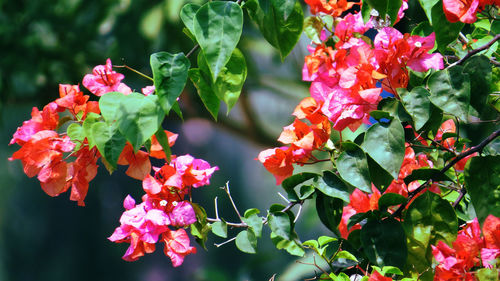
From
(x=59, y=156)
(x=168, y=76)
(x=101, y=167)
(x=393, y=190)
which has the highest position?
(x=168, y=76)

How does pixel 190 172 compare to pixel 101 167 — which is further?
pixel 101 167

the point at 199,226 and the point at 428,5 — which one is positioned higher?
the point at 428,5

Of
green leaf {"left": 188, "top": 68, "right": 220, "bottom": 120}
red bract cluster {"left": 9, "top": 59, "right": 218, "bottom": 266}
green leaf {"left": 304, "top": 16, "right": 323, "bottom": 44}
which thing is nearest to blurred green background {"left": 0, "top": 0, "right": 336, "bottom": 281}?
green leaf {"left": 304, "top": 16, "right": 323, "bottom": 44}

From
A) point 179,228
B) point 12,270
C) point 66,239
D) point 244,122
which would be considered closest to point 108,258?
point 66,239

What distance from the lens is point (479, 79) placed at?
48cm

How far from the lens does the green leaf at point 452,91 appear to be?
0.46 metres

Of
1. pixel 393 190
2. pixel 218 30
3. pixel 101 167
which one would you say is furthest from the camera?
pixel 101 167

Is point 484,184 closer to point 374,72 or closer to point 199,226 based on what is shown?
point 374,72

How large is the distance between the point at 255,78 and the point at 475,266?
2364 millimetres

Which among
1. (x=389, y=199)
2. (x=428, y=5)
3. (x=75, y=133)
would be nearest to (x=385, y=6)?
(x=428, y=5)

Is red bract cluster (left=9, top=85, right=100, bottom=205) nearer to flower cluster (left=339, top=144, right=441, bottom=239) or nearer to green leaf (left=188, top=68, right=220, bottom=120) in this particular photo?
green leaf (left=188, top=68, right=220, bottom=120)

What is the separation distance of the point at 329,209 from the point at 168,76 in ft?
0.60

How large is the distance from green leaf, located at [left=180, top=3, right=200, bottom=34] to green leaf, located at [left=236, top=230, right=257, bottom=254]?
20 cm

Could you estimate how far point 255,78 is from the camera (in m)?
2.86
